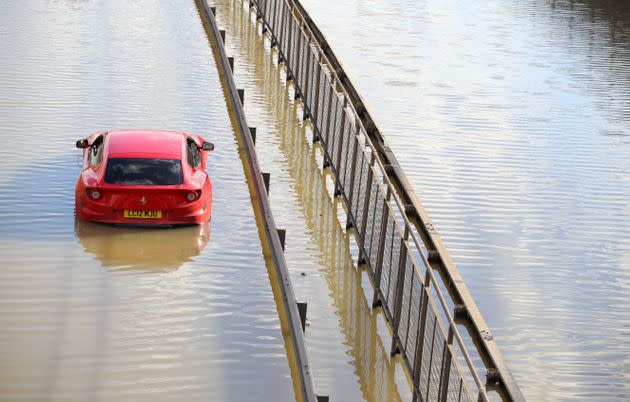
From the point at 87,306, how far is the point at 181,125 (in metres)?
9.04

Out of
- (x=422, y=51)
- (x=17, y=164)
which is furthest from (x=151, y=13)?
(x=17, y=164)

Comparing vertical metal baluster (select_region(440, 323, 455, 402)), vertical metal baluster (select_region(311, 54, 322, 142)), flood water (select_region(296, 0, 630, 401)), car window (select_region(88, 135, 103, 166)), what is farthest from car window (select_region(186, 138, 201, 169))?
vertical metal baluster (select_region(440, 323, 455, 402))

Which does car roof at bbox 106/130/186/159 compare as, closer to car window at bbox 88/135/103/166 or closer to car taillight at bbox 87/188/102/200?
car window at bbox 88/135/103/166

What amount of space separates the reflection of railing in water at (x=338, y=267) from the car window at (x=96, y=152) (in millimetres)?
3138

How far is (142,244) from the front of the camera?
1652 cm

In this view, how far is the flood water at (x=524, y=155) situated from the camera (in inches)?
572

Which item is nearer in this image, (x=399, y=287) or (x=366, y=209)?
(x=399, y=287)

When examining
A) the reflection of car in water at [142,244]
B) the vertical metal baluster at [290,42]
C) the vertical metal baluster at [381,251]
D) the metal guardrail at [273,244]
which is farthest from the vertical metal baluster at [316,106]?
the vertical metal baluster at [381,251]

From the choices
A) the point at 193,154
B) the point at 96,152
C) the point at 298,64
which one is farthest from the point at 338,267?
the point at 298,64

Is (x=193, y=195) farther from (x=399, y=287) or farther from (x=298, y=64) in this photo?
(x=298, y=64)

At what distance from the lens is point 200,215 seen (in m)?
17.1

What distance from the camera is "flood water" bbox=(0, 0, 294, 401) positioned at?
1243 centimetres

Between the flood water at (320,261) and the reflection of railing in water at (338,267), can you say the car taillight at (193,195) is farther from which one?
the reflection of railing in water at (338,267)

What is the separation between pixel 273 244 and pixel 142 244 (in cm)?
218
